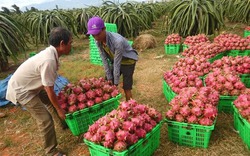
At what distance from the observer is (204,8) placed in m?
6.04

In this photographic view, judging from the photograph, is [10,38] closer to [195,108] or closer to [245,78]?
[195,108]

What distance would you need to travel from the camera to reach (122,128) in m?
2.02

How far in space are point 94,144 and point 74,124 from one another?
0.71 m

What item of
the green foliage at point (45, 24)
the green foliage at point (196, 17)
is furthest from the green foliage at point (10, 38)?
the green foliage at point (196, 17)

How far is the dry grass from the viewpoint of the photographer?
7.86ft

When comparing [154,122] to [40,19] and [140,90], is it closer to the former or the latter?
[140,90]

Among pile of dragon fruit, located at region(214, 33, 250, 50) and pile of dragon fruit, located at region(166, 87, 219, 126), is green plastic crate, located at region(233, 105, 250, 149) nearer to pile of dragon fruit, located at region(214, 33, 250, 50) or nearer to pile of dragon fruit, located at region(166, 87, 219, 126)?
pile of dragon fruit, located at region(166, 87, 219, 126)

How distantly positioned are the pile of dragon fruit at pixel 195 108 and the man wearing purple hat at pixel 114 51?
92 centimetres

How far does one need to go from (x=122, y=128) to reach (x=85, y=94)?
923 millimetres

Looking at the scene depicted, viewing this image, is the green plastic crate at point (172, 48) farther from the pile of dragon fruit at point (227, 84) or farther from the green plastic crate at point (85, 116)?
the green plastic crate at point (85, 116)

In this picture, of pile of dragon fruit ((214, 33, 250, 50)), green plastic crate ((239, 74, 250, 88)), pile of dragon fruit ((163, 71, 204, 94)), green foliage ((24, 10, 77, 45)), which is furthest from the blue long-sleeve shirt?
green foliage ((24, 10, 77, 45))

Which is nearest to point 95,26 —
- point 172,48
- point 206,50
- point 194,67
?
point 194,67

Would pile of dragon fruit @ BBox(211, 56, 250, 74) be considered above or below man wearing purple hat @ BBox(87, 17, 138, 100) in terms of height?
below

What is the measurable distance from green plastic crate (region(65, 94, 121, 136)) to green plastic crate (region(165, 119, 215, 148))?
2.85 feet
